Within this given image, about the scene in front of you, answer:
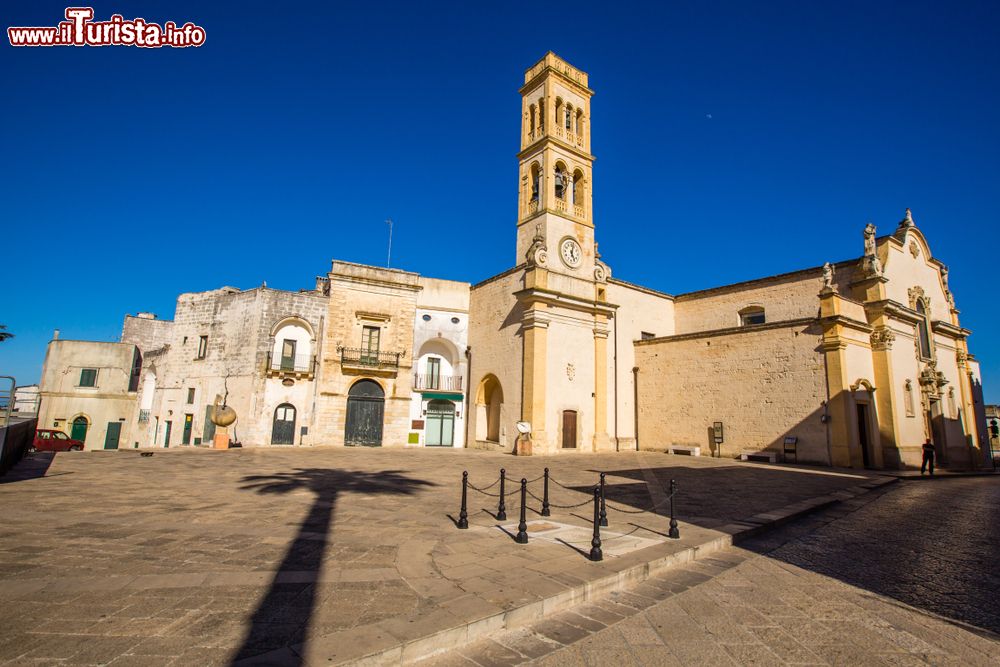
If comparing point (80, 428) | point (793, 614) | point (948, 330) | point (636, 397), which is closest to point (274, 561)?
point (793, 614)

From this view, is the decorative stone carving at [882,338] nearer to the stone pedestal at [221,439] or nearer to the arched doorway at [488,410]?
the arched doorway at [488,410]

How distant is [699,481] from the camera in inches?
534

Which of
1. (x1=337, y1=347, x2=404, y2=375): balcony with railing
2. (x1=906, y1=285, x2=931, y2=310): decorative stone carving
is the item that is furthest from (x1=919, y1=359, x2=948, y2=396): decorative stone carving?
(x1=337, y1=347, x2=404, y2=375): balcony with railing

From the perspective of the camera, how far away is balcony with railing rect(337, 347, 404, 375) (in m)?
25.6

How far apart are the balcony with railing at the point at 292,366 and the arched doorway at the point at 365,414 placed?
2291 millimetres

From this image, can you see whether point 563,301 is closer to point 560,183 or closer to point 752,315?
point 560,183

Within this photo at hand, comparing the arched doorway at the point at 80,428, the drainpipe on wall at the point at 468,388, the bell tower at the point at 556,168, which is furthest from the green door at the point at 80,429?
the bell tower at the point at 556,168

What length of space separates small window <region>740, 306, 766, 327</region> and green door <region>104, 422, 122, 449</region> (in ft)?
130

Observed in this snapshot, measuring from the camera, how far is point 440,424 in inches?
1081

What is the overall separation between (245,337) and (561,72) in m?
21.5

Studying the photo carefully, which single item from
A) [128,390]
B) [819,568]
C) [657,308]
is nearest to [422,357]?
[657,308]

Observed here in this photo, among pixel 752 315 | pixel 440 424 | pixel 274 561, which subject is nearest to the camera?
pixel 274 561

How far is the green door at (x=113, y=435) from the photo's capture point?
32.5 m

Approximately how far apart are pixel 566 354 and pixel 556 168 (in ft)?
32.4
